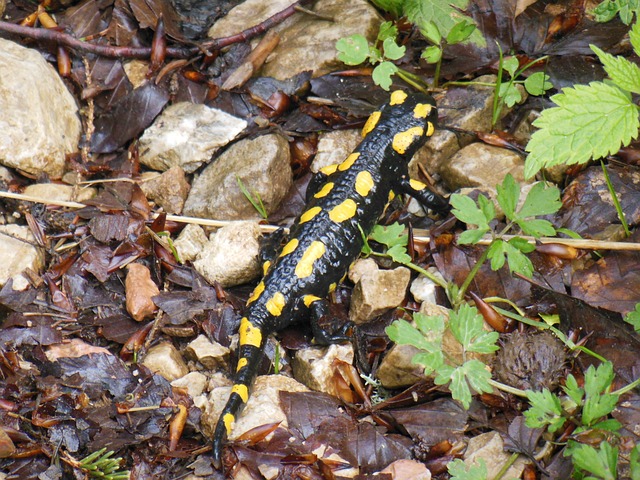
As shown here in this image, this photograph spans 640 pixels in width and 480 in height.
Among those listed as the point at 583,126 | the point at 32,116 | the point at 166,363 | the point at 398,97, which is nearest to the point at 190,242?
the point at 166,363

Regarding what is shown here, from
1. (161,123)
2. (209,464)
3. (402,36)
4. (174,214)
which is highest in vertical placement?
(402,36)

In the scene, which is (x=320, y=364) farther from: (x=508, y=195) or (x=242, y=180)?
(x=242, y=180)

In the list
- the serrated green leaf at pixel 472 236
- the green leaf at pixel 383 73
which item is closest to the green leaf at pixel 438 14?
the green leaf at pixel 383 73

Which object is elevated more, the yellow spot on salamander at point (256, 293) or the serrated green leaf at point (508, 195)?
the serrated green leaf at point (508, 195)

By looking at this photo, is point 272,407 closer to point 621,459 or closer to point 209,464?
point 209,464

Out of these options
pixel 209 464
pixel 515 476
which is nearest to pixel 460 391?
pixel 515 476

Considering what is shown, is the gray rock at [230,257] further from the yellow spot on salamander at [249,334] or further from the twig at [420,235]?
the yellow spot on salamander at [249,334]
